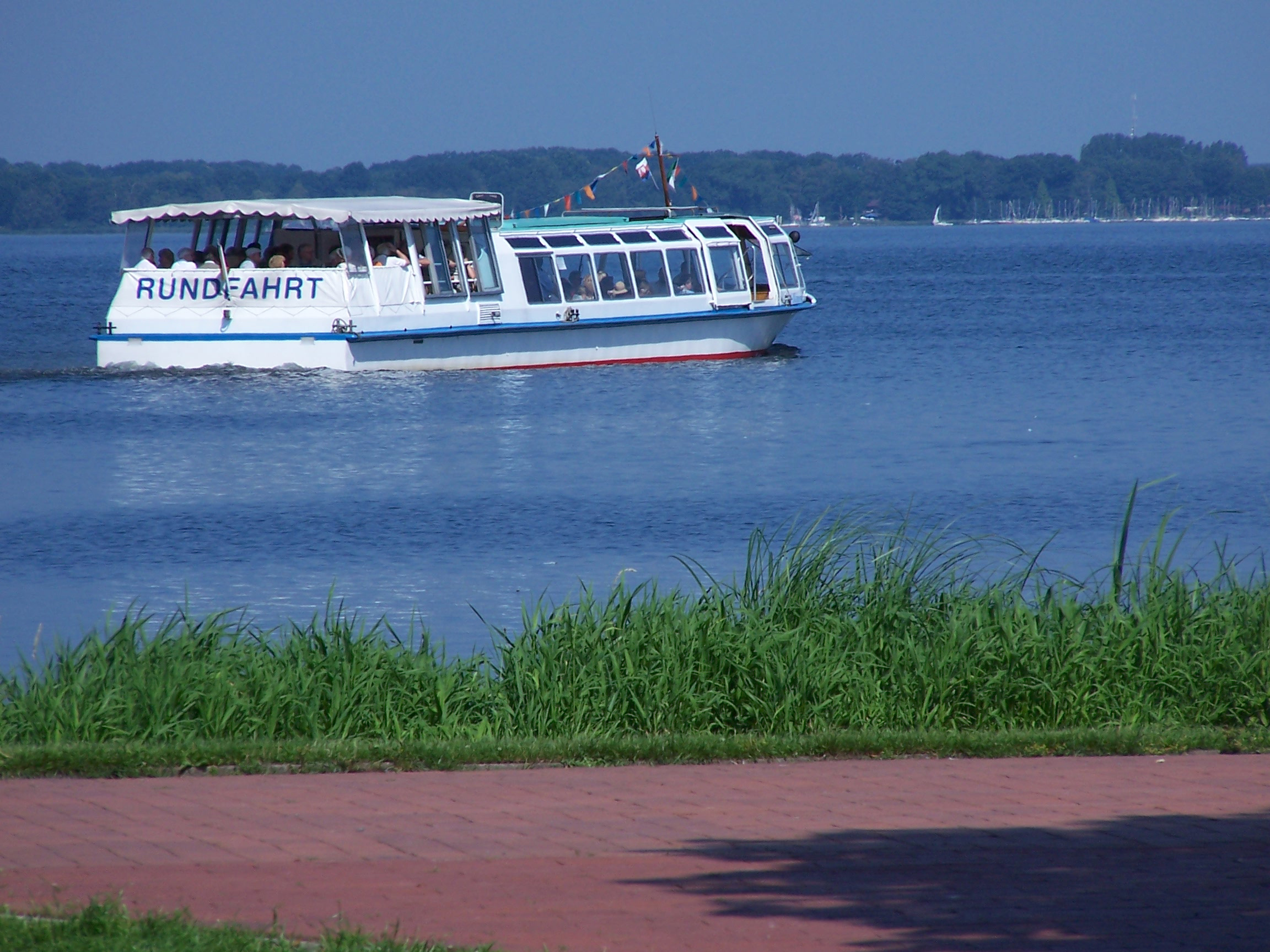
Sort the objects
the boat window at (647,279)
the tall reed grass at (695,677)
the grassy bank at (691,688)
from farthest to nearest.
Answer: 1. the boat window at (647,279)
2. the tall reed grass at (695,677)
3. the grassy bank at (691,688)

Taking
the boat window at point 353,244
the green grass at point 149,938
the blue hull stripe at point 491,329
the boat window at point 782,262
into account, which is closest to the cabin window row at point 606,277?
the blue hull stripe at point 491,329

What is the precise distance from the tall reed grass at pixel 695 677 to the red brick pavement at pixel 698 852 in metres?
0.90

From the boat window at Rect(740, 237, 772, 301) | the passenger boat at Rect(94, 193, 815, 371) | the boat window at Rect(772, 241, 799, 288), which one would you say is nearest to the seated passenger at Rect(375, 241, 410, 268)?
the passenger boat at Rect(94, 193, 815, 371)

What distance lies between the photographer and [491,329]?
31.0m

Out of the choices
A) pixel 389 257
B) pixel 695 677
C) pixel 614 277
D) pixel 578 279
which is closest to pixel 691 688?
pixel 695 677

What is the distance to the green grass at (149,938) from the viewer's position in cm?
448

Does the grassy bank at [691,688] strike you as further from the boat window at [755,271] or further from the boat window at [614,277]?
the boat window at [755,271]

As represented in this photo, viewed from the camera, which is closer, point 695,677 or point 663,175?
point 695,677

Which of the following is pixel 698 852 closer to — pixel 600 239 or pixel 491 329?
pixel 491 329

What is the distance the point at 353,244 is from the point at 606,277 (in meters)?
5.47

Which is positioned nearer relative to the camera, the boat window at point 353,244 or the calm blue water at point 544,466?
the calm blue water at point 544,466

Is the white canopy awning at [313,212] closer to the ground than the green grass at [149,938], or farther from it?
farther from it

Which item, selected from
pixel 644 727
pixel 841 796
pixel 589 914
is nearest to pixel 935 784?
pixel 841 796

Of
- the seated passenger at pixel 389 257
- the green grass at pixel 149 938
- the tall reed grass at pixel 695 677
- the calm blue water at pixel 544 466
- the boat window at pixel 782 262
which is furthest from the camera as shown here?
the boat window at pixel 782 262
